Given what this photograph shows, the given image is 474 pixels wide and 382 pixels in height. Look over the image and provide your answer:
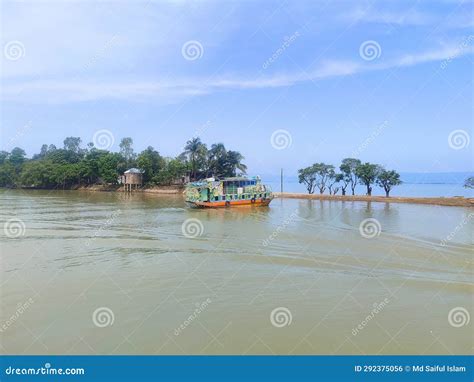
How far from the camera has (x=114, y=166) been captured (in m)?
56.6

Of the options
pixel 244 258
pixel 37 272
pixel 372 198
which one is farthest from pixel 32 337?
pixel 372 198

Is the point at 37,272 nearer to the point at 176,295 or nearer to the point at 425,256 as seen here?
the point at 176,295

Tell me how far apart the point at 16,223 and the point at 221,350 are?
16.2 meters

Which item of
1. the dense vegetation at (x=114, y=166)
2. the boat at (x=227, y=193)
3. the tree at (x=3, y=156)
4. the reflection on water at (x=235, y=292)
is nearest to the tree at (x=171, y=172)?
the dense vegetation at (x=114, y=166)

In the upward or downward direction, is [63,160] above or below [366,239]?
above

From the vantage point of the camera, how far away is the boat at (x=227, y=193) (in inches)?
1180

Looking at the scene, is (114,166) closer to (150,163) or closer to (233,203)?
(150,163)

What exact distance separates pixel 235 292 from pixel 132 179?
1913 inches

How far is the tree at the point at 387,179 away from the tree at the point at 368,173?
0.48 m

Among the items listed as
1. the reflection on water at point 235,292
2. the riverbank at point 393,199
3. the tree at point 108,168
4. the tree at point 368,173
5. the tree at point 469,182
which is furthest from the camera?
the tree at point 108,168

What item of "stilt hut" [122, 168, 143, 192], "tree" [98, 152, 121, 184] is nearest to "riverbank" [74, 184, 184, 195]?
"stilt hut" [122, 168, 143, 192]

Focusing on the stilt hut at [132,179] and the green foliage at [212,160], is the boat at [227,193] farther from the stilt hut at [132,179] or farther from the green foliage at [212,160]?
the stilt hut at [132,179]

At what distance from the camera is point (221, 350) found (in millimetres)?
6176

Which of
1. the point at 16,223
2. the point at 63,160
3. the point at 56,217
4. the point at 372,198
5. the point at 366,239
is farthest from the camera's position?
the point at 63,160
